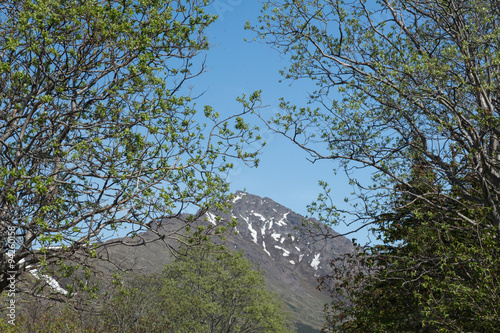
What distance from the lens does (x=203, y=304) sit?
43875 millimetres

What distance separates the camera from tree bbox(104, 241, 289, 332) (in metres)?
41.7

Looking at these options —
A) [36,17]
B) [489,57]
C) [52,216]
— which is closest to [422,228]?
[489,57]

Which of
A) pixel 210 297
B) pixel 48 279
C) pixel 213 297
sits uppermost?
pixel 48 279

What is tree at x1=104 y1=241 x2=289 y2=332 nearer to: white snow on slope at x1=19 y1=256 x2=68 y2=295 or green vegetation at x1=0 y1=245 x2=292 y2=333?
green vegetation at x1=0 y1=245 x2=292 y2=333

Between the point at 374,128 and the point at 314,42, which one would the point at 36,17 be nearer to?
the point at 314,42

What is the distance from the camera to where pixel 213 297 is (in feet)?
156

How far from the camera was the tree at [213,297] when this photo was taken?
4169 cm

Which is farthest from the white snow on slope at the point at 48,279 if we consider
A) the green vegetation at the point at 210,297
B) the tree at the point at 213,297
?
the tree at the point at 213,297

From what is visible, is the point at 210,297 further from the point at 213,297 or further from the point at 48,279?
the point at 48,279

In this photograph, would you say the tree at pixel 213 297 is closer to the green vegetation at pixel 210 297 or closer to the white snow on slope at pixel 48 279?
the green vegetation at pixel 210 297

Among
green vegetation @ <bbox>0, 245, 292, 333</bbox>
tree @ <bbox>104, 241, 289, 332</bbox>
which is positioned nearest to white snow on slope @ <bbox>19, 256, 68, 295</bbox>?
green vegetation @ <bbox>0, 245, 292, 333</bbox>

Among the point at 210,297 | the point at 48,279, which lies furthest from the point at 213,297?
the point at 48,279

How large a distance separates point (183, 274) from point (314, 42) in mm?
34009

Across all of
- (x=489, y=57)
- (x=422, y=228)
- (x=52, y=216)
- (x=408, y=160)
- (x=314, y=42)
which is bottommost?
(x=52, y=216)
